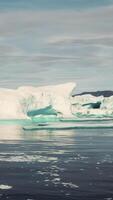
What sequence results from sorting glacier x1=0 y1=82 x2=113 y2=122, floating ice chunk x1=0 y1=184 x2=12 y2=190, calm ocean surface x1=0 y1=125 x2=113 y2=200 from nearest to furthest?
calm ocean surface x1=0 y1=125 x2=113 y2=200
floating ice chunk x1=0 y1=184 x2=12 y2=190
glacier x1=0 y1=82 x2=113 y2=122

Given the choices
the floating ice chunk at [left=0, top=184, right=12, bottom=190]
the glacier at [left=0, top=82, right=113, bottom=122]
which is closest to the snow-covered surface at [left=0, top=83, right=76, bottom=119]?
the glacier at [left=0, top=82, right=113, bottom=122]

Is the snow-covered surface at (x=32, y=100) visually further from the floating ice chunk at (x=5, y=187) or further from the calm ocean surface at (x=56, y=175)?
the floating ice chunk at (x=5, y=187)

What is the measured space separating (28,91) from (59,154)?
4171 centimetres

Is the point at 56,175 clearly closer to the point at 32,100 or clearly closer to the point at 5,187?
the point at 5,187

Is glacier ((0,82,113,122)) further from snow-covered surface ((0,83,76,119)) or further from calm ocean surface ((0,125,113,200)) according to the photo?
calm ocean surface ((0,125,113,200))

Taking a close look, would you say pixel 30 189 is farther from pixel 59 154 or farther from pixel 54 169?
pixel 59 154

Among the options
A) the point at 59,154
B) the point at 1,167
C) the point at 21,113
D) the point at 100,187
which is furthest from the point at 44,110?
the point at 100,187

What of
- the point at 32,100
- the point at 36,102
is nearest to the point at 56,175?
the point at 32,100

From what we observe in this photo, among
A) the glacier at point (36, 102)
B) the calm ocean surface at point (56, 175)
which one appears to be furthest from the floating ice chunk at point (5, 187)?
the glacier at point (36, 102)

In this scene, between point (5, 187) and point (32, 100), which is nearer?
point (5, 187)

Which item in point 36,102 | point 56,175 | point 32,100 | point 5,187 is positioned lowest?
point 5,187

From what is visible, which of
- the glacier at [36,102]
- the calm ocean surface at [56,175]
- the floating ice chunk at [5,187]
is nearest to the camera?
the calm ocean surface at [56,175]

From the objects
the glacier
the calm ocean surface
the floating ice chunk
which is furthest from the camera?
the glacier

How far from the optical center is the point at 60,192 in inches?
535
